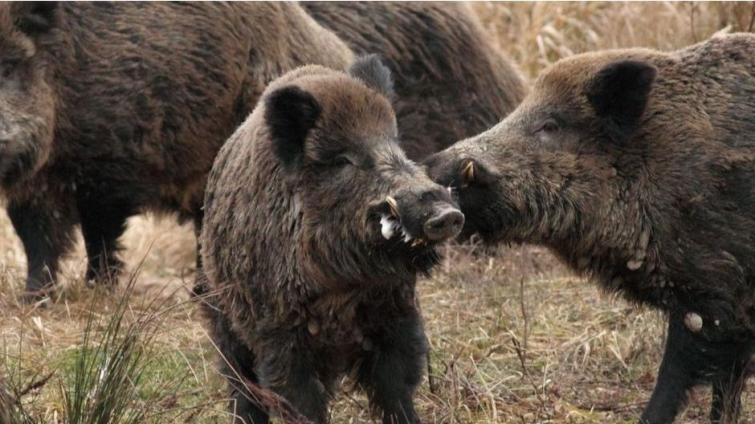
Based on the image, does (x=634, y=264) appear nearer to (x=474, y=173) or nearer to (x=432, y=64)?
(x=474, y=173)

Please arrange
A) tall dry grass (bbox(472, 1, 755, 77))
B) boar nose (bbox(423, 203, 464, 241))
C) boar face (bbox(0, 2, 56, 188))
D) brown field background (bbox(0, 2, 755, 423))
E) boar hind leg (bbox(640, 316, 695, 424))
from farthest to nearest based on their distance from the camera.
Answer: tall dry grass (bbox(472, 1, 755, 77)), boar face (bbox(0, 2, 56, 188)), brown field background (bbox(0, 2, 755, 423)), boar hind leg (bbox(640, 316, 695, 424)), boar nose (bbox(423, 203, 464, 241))

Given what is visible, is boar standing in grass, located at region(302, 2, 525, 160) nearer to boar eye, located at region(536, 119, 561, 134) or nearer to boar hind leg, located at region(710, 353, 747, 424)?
boar eye, located at region(536, 119, 561, 134)

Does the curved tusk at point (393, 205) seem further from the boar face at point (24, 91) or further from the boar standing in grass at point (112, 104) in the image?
the boar face at point (24, 91)

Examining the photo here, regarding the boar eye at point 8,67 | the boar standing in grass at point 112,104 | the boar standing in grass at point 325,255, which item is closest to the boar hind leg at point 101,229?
the boar standing in grass at point 112,104

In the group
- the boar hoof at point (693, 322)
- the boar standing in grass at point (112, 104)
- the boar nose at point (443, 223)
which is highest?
the boar nose at point (443, 223)

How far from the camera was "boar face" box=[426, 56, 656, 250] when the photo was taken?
615 cm

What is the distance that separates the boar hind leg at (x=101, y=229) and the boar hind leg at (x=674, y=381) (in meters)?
4.20

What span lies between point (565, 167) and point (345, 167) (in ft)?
3.67

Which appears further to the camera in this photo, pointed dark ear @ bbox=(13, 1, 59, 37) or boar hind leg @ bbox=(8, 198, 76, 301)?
boar hind leg @ bbox=(8, 198, 76, 301)

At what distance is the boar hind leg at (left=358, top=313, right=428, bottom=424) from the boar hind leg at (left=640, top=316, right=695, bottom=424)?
1.03m

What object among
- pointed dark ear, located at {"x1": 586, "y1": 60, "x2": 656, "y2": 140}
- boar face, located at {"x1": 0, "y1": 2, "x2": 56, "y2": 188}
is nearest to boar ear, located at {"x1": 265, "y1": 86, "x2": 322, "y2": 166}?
pointed dark ear, located at {"x1": 586, "y1": 60, "x2": 656, "y2": 140}

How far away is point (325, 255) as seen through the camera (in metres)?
5.61

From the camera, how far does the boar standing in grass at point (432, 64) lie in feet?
34.2

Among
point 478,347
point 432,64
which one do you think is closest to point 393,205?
point 478,347
